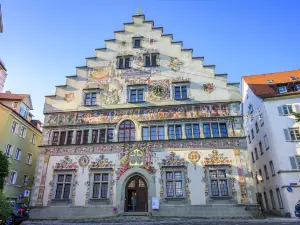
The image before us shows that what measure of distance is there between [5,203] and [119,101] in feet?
46.2

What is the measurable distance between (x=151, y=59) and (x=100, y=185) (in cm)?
1244

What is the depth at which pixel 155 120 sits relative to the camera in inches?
806

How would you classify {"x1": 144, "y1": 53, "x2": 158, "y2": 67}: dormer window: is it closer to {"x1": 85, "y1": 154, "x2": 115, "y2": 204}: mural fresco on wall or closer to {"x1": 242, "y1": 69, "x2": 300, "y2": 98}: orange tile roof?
{"x1": 85, "y1": 154, "x2": 115, "y2": 204}: mural fresco on wall

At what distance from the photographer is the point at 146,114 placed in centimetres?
2094

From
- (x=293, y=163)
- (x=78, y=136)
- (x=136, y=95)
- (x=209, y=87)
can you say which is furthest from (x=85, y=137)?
(x=293, y=163)

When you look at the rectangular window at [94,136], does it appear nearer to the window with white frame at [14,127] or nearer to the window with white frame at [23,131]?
the window with white frame at [14,127]

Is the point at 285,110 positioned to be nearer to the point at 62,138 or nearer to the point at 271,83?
the point at 271,83

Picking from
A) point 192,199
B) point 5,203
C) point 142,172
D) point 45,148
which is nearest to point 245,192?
point 192,199

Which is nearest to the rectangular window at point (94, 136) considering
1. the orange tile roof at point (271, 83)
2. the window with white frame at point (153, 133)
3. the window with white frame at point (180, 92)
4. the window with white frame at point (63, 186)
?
the window with white frame at point (63, 186)

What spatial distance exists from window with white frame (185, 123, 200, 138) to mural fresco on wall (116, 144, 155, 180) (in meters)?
3.44

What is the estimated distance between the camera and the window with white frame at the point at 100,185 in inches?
744

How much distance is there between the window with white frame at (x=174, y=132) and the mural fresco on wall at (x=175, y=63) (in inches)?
226

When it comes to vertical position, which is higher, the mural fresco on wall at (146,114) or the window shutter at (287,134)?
the mural fresco on wall at (146,114)

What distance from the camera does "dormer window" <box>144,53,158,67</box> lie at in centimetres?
2298
